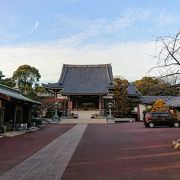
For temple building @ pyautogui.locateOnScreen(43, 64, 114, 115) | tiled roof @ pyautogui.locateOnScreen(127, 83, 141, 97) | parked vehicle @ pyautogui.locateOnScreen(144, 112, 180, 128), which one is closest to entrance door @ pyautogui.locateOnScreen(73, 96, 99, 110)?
temple building @ pyautogui.locateOnScreen(43, 64, 114, 115)

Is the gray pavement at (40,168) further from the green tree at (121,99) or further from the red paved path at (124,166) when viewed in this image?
the green tree at (121,99)

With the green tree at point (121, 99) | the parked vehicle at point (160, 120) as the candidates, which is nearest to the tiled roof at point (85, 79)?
the green tree at point (121, 99)

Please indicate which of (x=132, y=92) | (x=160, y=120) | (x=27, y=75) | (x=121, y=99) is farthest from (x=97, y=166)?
(x=27, y=75)

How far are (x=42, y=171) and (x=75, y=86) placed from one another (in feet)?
152

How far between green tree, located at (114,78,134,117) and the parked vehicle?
16.5 m

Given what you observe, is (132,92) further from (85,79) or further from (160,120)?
(160,120)

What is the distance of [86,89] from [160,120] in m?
20.4

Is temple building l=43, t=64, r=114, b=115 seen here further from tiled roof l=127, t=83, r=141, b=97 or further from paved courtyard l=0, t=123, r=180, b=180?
paved courtyard l=0, t=123, r=180, b=180

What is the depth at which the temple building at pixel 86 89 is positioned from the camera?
5297 centimetres

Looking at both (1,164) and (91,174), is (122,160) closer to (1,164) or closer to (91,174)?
(91,174)

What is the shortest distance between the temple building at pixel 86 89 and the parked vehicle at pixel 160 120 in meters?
17.0

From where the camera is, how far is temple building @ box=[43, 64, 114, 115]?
52969 mm

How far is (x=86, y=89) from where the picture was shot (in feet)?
177

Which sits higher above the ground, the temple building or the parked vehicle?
Answer: the temple building
